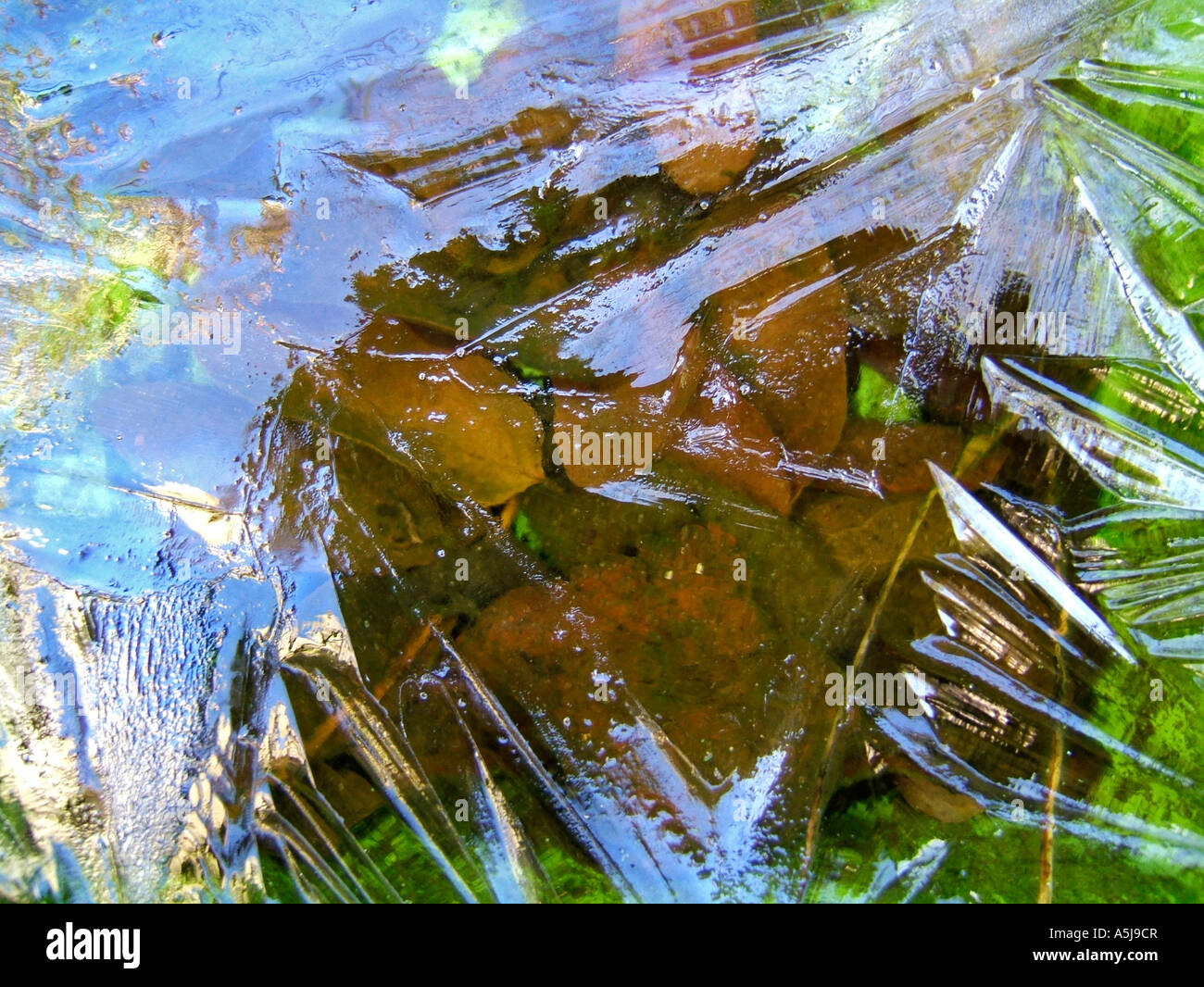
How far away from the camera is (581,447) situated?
184 cm

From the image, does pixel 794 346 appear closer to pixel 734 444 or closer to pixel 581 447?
pixel 734 444

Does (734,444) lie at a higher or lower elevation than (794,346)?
lower

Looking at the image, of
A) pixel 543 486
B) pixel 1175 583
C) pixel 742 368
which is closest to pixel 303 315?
pixel 543 486

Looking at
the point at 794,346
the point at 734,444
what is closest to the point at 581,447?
the point at 734,444

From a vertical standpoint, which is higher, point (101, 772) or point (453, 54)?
point (453, 54)

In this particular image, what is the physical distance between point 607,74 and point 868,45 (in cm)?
61

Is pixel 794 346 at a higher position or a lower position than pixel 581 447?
higher

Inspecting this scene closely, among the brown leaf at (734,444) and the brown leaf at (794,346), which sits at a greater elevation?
the brown leaf at (794,346)

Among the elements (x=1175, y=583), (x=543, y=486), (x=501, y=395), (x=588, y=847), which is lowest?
(x=588, y=847)

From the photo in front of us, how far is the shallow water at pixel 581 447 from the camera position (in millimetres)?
1844

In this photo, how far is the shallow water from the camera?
1844mm

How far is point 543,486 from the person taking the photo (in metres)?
1.86

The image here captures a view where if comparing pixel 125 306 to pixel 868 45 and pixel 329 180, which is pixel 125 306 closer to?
pixel 329 180

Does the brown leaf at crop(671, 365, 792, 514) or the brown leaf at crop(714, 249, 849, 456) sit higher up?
the brown leaf at crop(714, 249, 849, 456)
